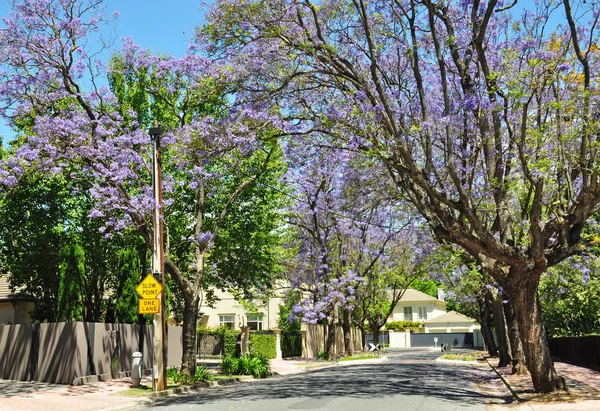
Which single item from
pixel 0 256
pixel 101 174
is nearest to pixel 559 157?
pixel 101 174

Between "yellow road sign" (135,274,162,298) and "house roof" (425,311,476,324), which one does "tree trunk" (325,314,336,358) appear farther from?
"house roof" (425,311,476,324)

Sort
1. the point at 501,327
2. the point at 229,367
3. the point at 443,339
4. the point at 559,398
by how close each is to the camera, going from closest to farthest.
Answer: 1. the point at 559,398
2. the point at 229,367
3. the point at 501,327
4. the point at 443,339

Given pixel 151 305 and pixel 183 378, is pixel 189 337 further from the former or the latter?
pixel 151 305

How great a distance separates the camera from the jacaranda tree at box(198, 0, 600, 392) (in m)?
13.2

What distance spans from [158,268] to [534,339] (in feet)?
32.6

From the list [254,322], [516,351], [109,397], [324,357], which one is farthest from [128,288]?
[254,322]

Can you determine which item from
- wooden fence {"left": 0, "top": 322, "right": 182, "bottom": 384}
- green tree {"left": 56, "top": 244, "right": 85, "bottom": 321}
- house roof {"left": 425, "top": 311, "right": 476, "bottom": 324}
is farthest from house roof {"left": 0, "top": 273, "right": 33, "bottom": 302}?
house roof {"left": 425, "top": 311, "right": 476, "bottom": 324}

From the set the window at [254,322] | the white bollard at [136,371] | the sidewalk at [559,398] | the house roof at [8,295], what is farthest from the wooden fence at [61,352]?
the window at [254,322]

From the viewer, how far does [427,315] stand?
8306 centimetres

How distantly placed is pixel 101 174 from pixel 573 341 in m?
20.7

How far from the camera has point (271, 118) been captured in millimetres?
15555

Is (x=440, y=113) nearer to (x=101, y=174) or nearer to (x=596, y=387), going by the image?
(x=596, y=387)

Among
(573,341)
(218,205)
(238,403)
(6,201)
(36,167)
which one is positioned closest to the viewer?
(238,403)

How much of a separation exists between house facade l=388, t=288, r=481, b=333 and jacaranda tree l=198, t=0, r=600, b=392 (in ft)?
221
